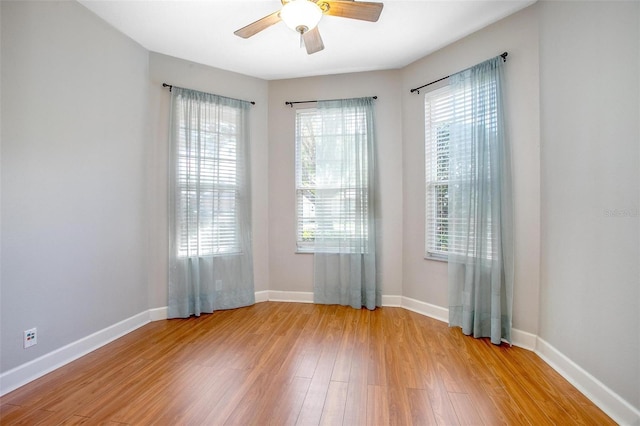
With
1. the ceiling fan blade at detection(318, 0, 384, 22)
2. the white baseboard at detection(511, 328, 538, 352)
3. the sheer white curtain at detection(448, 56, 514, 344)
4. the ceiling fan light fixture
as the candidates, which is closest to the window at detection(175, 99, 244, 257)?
the ceiling fan light fixture

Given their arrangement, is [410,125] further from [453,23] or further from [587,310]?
[587,310]

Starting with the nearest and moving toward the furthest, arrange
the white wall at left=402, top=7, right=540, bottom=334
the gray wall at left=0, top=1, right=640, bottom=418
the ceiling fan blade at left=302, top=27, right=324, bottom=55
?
the gray wall at left=0, top=1, right=640, bottom=418 < the ceiling fan blade at left=302, top=27, right=324, bottom=55 < the white wall at left=402, top=7, right=540, bottom=334

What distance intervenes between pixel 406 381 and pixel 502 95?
2.44 metres

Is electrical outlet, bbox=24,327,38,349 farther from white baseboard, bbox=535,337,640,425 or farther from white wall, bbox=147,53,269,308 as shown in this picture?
white baseboard, bbox=535,337,640,425

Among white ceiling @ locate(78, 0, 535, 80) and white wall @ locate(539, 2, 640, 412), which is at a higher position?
white ceiling @ locate(78, 0, 535, 80)

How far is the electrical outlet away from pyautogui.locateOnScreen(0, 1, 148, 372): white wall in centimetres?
3

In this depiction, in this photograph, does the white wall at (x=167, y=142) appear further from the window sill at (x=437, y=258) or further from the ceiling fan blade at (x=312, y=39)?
the window sill at (x=437, y=258)

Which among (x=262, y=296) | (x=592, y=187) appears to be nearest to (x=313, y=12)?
(x=592, y=187)

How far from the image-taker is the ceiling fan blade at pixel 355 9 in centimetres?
173

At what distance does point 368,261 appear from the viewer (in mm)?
3182

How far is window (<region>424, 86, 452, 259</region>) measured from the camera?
9.40 feet

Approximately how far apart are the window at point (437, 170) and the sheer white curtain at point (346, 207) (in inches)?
24.1

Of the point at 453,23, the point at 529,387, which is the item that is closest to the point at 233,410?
the point at 529,387

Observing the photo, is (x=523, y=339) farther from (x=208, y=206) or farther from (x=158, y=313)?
(x=158, y=313)
